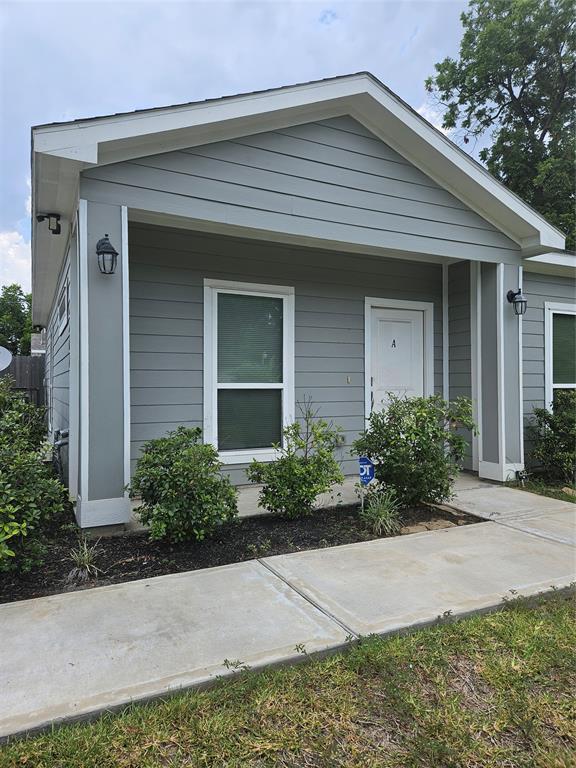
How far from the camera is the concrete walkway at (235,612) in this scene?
6.14 ft

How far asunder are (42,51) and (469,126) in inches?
Result: 562

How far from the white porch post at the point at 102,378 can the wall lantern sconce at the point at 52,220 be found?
980mm

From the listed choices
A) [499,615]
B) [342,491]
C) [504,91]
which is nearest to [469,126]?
[504,91]

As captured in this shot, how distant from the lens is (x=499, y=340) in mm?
5414

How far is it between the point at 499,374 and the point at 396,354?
4.09 ft

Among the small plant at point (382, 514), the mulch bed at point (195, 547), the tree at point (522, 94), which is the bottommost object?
the mulch bed at point (195, 547)

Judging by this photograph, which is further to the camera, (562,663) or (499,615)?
(499,615)

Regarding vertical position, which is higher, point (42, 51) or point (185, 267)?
point (42, 51)

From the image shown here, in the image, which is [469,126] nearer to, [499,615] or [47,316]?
[47,316]

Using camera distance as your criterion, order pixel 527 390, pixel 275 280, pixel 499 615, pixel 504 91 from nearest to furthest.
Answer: pixel 499 615 < pixel 275 280 < pixel 527 390 < pixel 504 91

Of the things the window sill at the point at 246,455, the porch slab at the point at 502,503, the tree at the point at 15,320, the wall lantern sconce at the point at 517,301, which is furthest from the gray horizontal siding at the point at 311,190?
the tree at the point at 15,320

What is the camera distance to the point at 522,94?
1498cm

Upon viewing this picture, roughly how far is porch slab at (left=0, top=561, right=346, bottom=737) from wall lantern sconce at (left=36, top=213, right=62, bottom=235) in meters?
3.32

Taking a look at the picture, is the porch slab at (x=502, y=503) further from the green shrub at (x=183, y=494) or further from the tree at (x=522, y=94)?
the tree at (x=522, y=94)
